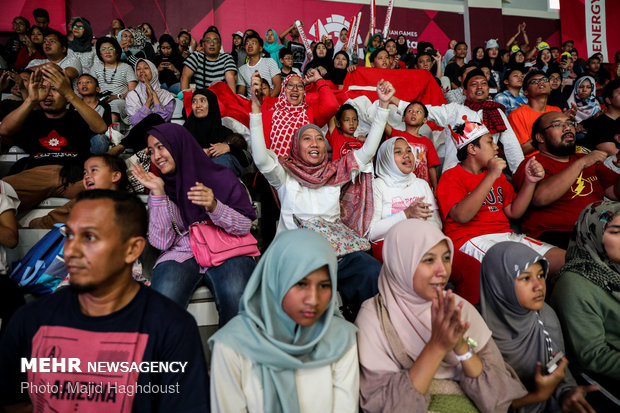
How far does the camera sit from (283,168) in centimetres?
256

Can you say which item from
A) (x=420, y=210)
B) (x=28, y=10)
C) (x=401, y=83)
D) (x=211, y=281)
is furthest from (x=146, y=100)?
(x=28, y=10)

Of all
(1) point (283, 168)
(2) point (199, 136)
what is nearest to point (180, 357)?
(1) point (283, 168)

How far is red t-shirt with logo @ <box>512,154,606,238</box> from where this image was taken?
2.54m

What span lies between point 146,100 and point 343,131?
2.21 metres

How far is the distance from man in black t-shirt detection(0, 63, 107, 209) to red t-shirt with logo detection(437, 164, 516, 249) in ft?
8.85

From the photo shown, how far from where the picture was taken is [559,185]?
Answer: 95.0 inches

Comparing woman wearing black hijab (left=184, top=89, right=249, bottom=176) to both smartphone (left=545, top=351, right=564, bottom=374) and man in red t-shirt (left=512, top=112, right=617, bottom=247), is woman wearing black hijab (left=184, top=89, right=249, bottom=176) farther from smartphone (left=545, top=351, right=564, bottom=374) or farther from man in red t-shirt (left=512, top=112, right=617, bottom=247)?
smartphone (left=545, top=351, right=564, bottom=374)

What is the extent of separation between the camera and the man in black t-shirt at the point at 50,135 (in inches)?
99.3

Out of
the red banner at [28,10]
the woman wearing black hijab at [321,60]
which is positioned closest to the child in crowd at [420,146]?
the woman wearing black hijab at [321,60]

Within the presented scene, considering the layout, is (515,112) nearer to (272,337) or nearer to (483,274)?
(483,274)

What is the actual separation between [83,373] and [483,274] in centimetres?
170

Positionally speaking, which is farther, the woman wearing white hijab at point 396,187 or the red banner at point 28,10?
the red banner at point 28,10

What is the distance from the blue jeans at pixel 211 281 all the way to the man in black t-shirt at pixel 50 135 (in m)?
1.31

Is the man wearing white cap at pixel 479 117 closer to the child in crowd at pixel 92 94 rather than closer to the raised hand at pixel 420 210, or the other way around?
the raised hand at pixel 420 210
